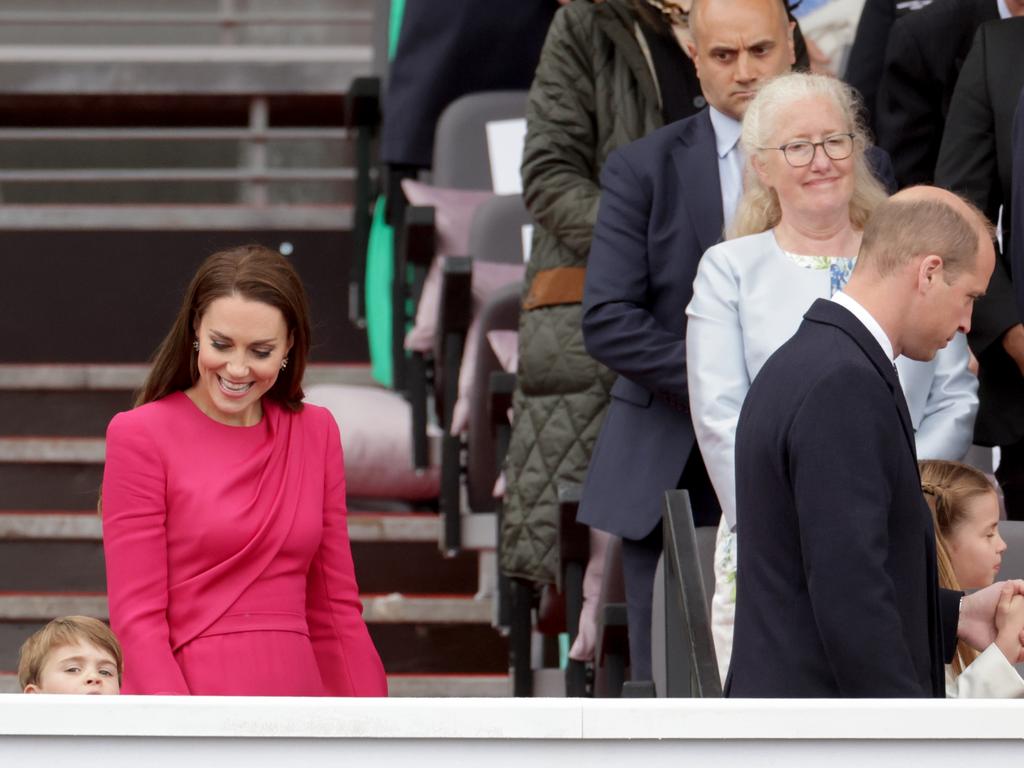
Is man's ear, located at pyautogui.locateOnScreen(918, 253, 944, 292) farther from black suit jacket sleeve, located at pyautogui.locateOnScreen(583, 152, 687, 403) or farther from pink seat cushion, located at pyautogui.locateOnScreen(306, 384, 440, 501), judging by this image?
pink seat cushion, located at pyautogui.locateOnScreen(306, 384, 440, 501)

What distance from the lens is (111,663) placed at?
9.00 feet

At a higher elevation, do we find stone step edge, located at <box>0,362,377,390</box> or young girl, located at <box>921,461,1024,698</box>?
stone step edge, located at <box>0,362,377,390</box>

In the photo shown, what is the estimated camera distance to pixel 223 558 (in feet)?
8.49

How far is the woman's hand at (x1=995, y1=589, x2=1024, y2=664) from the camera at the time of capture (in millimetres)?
2482

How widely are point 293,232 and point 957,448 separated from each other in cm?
337

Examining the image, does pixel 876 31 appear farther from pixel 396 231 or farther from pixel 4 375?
pixel 4 375

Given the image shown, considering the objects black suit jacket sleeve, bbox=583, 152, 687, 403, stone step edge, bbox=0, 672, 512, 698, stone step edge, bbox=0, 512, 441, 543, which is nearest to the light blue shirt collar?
black suit jacket sleeve, bbox=583, 152, 687, 403

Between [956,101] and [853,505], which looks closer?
[853,505]

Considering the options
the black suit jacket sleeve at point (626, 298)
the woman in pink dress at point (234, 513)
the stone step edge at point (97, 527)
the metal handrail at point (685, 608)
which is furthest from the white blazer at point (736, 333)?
the stone step edge at point (97, 527)

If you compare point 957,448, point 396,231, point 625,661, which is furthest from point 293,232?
point 957,448

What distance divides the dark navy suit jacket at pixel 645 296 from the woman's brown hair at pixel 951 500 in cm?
60

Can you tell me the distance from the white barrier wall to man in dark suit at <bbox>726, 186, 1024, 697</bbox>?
1.21 ft

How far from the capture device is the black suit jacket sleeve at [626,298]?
10.6ft

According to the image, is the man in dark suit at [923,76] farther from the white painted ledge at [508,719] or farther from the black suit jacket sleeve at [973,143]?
the white painted ledge at [508,719]
